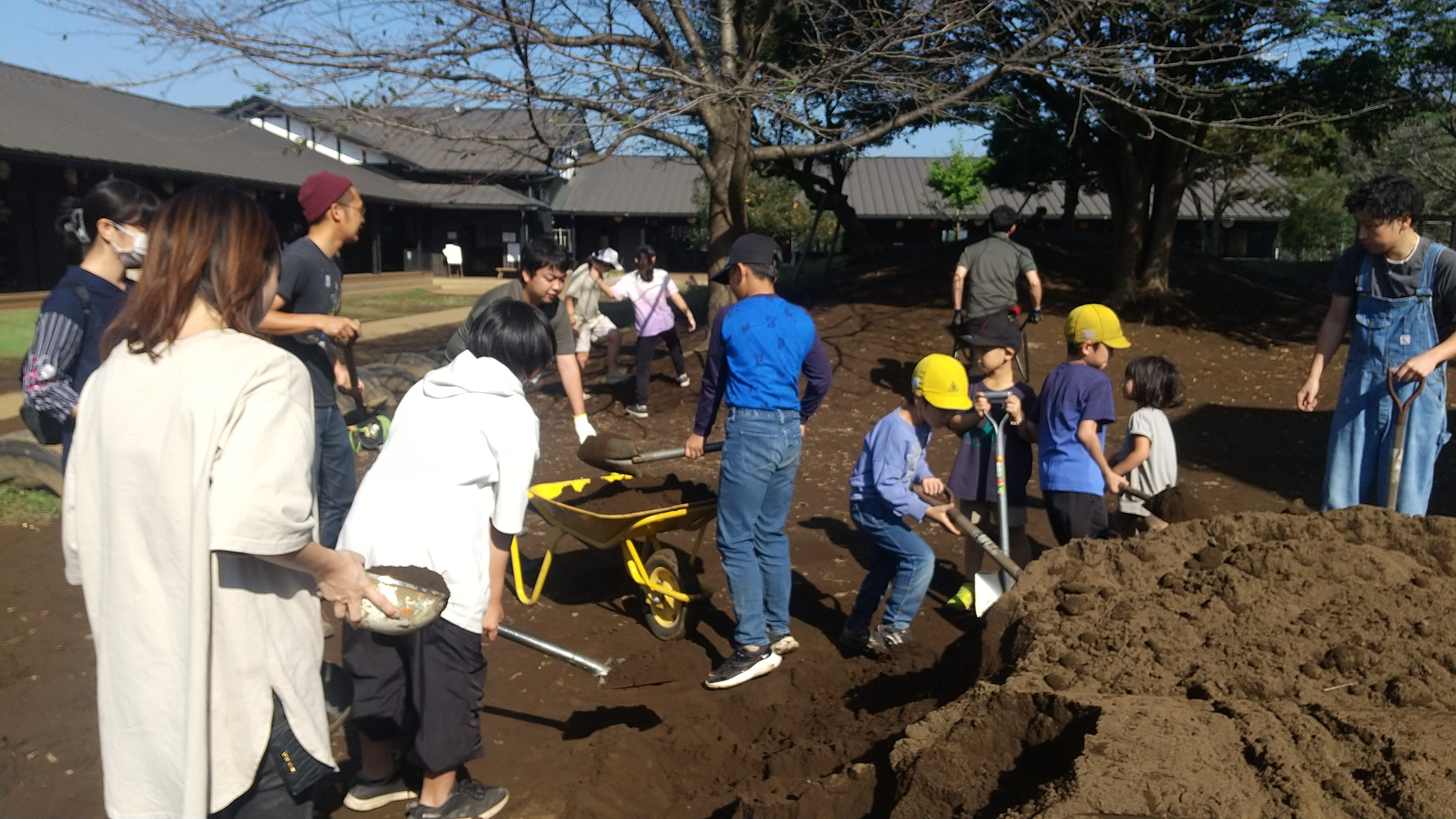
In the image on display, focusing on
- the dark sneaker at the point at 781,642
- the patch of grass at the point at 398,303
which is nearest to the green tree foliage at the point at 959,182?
the patch of grass at the point at 398,303

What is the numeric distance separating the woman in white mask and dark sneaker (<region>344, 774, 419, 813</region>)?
1.59 metres

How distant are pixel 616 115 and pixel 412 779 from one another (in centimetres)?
574

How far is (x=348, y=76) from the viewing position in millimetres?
8297

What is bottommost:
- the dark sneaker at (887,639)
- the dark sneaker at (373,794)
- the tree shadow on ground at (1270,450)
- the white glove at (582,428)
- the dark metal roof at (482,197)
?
the dark sneaker at (373,794)

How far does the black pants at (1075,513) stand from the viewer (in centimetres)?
499

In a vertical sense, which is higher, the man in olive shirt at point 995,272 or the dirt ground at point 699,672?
the man in olive shirt at point 995,272

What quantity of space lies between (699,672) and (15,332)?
14.4 meters

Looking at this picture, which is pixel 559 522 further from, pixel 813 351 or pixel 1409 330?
pixel 1409 330

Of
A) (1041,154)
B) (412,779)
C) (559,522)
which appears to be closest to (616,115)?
(559,522)

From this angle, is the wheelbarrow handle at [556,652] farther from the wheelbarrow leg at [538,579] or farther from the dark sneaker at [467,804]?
the wheelbarrow leg at [538,579]

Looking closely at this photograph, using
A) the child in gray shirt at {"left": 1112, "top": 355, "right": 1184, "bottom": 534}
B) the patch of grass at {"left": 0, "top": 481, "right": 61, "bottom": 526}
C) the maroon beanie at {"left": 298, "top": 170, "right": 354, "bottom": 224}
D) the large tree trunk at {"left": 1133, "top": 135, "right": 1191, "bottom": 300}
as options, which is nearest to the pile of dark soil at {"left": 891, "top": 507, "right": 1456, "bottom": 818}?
the child in gray shirt at {"left": 1112, "top": 355, "right": 1184, "bottom": 534}

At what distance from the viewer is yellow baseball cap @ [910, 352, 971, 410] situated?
471 cm

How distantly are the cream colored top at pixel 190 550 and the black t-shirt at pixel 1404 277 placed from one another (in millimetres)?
4477

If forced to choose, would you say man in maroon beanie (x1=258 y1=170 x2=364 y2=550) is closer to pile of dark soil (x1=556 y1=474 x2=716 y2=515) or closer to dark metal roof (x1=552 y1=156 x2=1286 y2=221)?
pile of dark soil (x1=556 y1=474 x2=716 y2=515)
